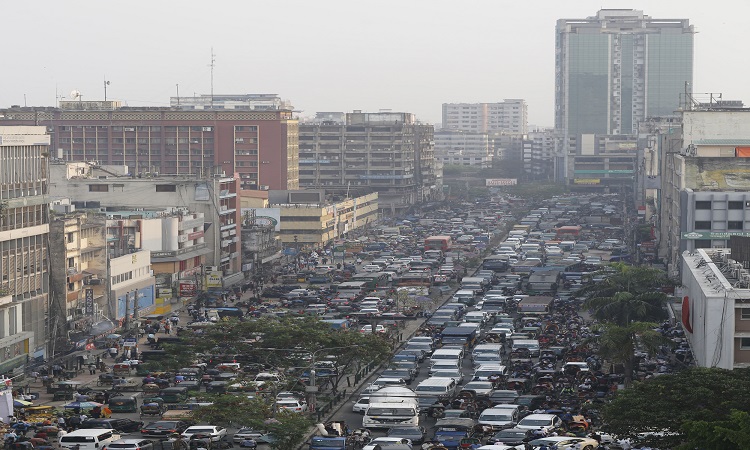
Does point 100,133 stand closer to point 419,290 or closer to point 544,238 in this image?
point 544,238

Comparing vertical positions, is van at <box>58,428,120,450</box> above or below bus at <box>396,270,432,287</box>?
above

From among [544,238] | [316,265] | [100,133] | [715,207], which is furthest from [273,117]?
[715,207]

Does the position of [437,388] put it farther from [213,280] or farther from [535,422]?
[213,280]

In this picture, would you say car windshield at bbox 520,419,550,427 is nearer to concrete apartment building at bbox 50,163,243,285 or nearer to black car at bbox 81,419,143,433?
black car at bbox 81,419,143,433

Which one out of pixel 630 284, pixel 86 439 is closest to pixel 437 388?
pixel 86 439

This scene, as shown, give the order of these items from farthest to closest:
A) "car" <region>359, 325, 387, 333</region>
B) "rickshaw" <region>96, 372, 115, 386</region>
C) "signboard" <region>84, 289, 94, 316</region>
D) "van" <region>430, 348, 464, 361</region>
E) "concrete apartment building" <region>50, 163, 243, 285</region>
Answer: "concrete apartment building" <region>50, 163, 243, 285</region> < "signboard" <region>84, 289, 94, 316</region> < "car" <region>359, 325, 387, 333</region> < "van" <region>430, 348, 464, 361</region> < "rickshaw" <region>96, 372, 115, 386</region>

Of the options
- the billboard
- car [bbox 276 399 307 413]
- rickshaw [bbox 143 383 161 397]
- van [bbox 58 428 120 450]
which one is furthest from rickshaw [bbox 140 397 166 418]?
the billboard
